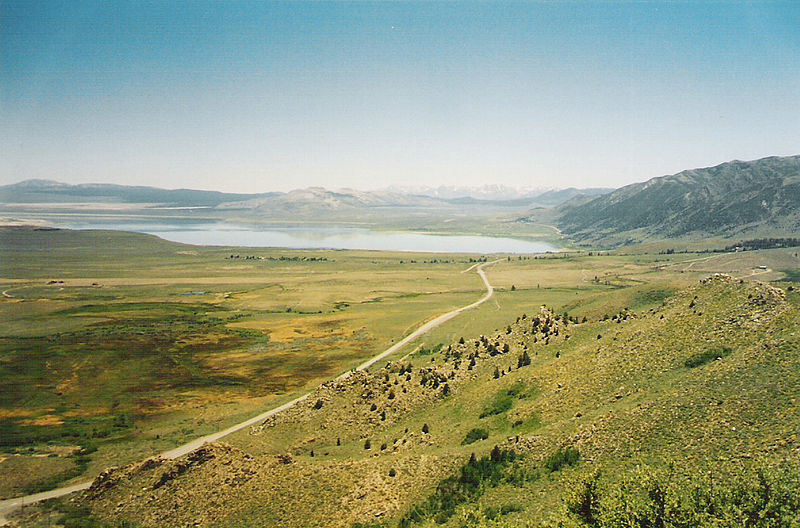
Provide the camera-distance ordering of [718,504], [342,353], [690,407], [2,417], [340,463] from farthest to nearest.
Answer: [342,353], [2,417], [340,463], [690,407], [718,504]

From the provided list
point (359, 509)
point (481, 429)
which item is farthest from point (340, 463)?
point (481, 429)

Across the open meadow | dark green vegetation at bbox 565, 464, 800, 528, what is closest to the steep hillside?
dark green vegetation at bbox 565, 464, 800, 528

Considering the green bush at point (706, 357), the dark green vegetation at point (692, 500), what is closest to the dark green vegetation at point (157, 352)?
the dark green vegetation at point (692, 500)

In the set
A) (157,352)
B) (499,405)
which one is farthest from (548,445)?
(157,352)

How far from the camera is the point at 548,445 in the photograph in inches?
1300

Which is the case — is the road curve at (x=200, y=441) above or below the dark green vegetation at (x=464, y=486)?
below

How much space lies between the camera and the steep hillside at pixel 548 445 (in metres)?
24.4

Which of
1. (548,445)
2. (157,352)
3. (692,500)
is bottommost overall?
(157,352)

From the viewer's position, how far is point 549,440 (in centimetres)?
3356

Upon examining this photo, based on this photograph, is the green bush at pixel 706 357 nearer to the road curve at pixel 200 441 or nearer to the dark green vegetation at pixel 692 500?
the dark green vegetation at pixel 692 500

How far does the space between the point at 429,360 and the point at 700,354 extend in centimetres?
3804

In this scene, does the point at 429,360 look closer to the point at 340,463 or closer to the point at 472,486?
the point at 340,463

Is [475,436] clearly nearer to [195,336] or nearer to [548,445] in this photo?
[548,445]

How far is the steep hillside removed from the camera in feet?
80.0
